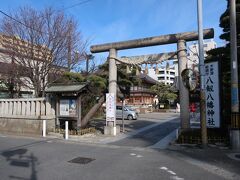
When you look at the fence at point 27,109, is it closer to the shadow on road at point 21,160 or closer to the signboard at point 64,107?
the signboard at point 64,107

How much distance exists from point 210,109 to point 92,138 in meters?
6.54

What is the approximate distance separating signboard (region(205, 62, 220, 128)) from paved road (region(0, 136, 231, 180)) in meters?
3.04

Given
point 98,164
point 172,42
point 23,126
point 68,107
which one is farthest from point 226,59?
point 23,126

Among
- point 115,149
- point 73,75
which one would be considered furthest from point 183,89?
point 73,75

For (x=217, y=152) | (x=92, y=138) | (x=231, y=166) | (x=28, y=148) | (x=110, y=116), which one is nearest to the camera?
(x=231, y=166)

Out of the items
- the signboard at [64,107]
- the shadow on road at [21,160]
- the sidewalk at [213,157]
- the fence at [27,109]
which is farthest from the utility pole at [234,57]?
the fence at [27,109]

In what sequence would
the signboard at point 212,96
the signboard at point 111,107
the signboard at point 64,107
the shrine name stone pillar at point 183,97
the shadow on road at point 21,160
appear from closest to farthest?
the shadow on road at point 21,160
the signboard at point 212,96
the shrine name stone pillar at point 183,97
the signboard at point 111,107
the signboard at point 64,107

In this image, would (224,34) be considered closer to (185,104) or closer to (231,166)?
(185,104)

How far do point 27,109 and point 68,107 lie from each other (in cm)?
297

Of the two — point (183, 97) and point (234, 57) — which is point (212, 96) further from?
point (234, 57)

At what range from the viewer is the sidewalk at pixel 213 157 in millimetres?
7511

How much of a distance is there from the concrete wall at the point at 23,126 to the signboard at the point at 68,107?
935mm

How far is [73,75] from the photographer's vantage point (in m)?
20.3

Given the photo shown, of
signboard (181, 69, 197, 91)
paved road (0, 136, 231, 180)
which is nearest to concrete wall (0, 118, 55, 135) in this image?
paved road (0, 136, 231, 180)
